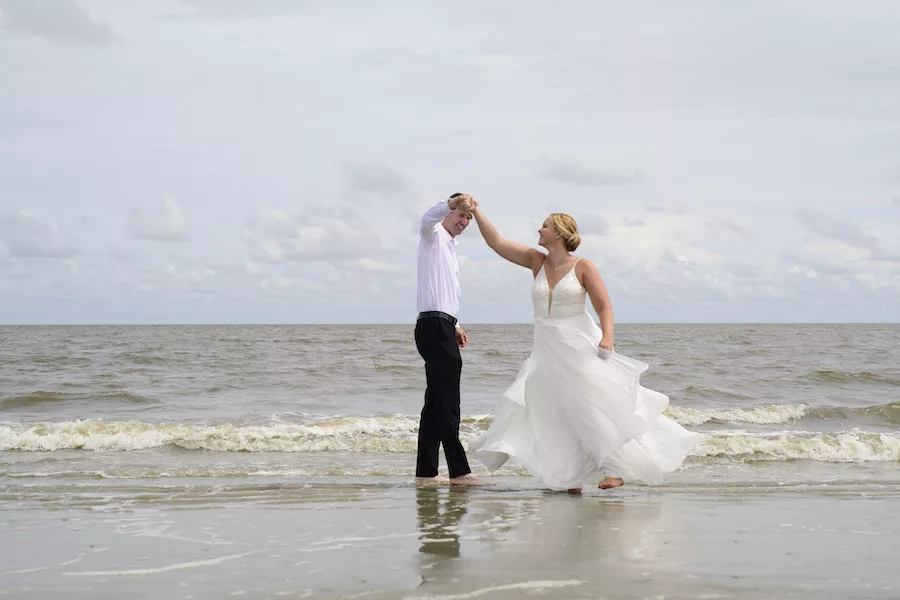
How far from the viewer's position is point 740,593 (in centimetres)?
367

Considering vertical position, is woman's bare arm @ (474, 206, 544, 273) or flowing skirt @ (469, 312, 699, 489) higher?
woman's bare arm @ (474, 206, 544, 273)

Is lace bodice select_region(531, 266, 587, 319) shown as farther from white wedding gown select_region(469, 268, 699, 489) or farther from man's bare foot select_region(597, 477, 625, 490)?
man's bare foot select_region(597, 477, 625, 490)

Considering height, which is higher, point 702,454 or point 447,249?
point 447,249

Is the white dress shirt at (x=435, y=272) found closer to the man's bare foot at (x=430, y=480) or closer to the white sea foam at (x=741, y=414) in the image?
the man's bare foot at (x=430, y=480)

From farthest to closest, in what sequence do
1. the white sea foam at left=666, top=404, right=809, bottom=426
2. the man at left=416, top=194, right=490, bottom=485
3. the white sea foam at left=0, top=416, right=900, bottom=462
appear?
the white sea foam at left=666, top=404, right=809, bottom=426 → the white sea foam at left=0, top=416, right=900, bottom=462 → the man at left=416, top=194, right=490, bottom=485

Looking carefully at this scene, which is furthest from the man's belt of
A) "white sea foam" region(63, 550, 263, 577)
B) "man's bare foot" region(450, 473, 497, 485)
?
"white sea foam" region(63, 550, 263, 577)

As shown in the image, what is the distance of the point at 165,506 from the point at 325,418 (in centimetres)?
799

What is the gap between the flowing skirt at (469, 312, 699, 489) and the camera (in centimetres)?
652

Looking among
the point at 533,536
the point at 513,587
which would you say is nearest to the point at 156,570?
the point at 513,587

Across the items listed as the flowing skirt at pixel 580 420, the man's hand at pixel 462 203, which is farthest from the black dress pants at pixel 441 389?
the man's hand at pixel 462 203

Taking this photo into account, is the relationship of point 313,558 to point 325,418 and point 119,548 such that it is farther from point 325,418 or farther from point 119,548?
point 325,418

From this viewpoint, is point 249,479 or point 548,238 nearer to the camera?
point 548,238

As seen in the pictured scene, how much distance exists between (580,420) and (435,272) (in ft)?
5.42

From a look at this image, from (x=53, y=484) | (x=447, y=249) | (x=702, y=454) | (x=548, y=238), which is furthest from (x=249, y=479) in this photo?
(x=702, y=454)
